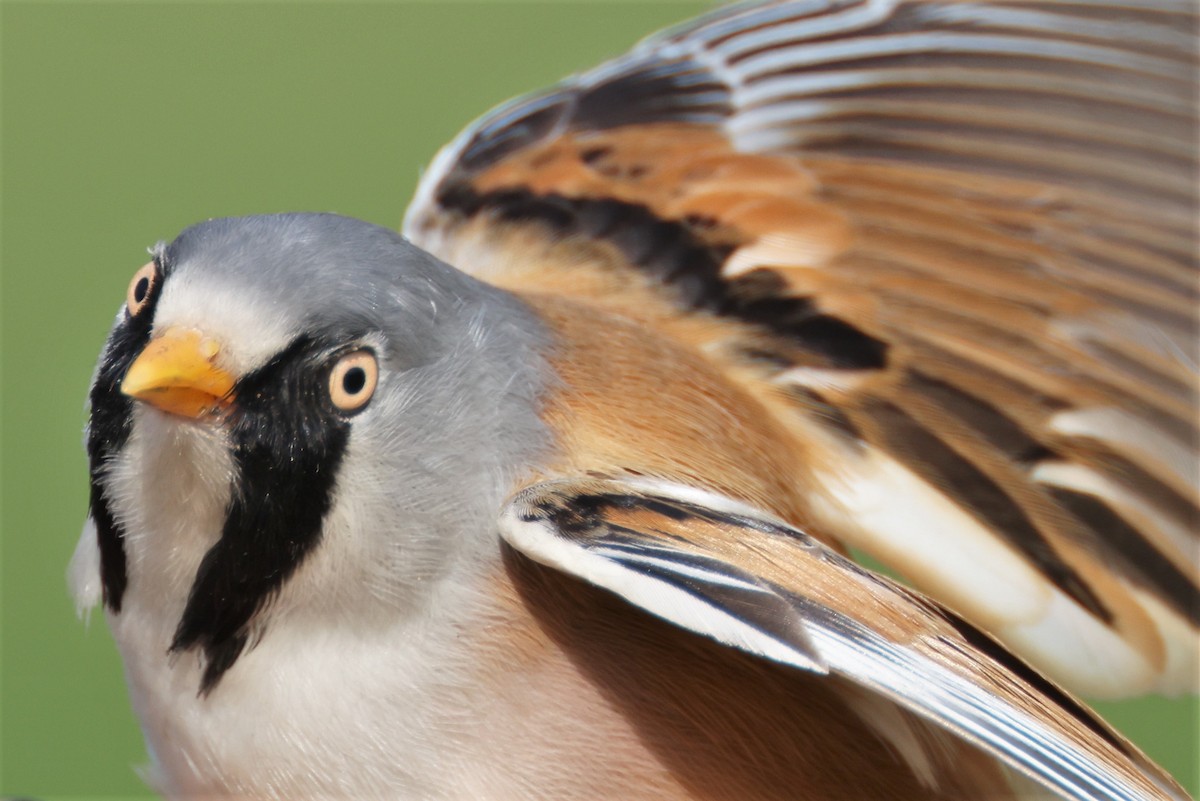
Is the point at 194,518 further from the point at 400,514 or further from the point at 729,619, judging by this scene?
the point at 729,619

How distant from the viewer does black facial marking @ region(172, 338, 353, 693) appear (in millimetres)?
589

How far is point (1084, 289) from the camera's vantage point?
919 mm

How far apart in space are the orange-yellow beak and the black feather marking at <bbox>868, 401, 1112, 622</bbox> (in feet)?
1.54

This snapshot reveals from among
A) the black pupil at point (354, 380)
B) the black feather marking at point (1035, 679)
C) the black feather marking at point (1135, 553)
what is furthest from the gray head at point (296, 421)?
the black feather marking at point (1135, 553)

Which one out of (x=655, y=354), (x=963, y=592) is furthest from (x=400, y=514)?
(x=963, y=592)

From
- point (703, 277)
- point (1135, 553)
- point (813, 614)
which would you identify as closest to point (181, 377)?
point (813, 614)

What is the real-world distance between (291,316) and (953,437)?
19.6 inches

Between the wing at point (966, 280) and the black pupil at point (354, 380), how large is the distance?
30 cm

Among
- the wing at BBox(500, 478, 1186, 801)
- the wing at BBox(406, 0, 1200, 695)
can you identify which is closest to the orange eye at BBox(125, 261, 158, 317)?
the wing at BBox(500, 478, 1186, 801)

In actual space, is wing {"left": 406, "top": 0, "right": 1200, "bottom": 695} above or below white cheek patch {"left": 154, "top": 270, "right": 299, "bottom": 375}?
above

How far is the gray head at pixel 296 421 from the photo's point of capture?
589 mm

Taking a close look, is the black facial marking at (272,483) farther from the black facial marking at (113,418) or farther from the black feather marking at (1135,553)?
the black feather marking at (1135,553)

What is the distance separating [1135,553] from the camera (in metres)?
0.92

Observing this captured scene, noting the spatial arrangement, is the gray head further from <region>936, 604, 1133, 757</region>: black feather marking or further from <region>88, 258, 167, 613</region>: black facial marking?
<region>936, 604, 1133, 757</region>: black feather marking
